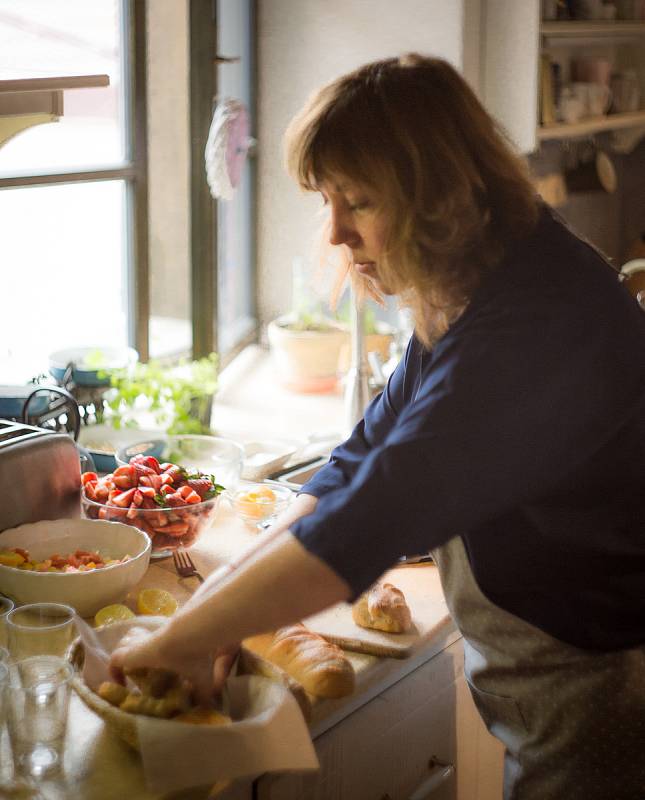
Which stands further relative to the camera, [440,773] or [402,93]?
[440,773]

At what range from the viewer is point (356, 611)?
1.57 m

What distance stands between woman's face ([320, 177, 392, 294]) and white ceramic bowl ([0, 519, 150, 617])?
0.57 metres

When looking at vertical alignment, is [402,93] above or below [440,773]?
above

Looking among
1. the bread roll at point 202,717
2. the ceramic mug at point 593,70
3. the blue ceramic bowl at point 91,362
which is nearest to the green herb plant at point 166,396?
the blue ceramic bowl at point 91,362

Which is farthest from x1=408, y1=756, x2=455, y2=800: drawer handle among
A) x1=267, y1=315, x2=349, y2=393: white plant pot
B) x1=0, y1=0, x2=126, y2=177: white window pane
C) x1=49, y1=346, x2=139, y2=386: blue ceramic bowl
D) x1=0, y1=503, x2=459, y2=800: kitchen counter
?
x1=267, y1=315, x2=349, y2=393: white plant pot

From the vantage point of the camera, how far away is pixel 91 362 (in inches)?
91.0

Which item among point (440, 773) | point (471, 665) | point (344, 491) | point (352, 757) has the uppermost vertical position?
point (344, 491)

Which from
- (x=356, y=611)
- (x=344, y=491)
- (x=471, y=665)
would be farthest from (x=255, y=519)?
(x=344, y=491)

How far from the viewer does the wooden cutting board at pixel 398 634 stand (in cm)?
152

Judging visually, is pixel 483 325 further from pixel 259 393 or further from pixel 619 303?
pixel 259 393

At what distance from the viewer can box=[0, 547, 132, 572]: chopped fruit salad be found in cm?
159

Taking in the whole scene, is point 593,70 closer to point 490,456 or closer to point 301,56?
point 301,56

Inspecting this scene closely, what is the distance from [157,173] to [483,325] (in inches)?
73.2

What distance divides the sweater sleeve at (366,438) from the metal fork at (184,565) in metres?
0.27
